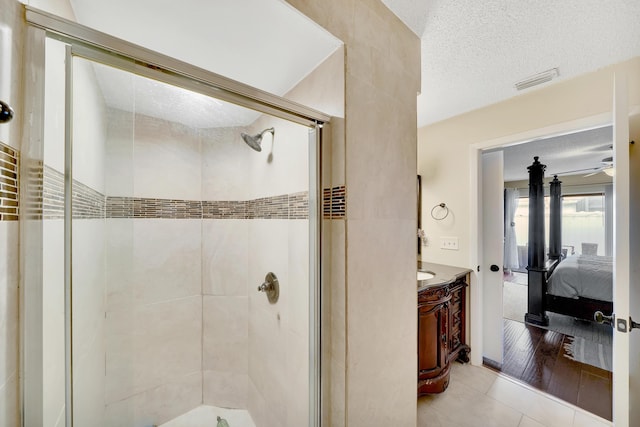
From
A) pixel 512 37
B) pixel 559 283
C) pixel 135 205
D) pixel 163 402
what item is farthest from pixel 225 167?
pixel 559 283

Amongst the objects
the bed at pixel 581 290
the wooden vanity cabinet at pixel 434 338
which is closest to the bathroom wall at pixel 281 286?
the wooden vanity cabinet at pixel 434 338

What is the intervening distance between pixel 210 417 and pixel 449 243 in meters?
2.29

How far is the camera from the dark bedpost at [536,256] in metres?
3.01

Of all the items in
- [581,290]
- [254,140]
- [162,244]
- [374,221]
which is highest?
[254,140]

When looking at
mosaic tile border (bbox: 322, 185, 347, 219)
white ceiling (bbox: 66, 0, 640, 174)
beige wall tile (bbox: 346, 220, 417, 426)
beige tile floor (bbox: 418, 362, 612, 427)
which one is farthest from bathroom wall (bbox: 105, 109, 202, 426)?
beige tile floor (bbox: 418, 362, 612, 427)

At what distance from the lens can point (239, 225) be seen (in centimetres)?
149

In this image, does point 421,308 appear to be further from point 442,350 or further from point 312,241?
point 312,241

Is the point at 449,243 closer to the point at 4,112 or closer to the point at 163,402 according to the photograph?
the point at 163,402

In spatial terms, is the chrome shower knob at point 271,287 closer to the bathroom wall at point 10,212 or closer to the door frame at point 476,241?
the bathroom wall at point 10,212

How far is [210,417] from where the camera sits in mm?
1438

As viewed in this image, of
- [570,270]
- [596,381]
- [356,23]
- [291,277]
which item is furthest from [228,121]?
[570,270]

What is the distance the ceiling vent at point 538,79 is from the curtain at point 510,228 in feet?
16.6

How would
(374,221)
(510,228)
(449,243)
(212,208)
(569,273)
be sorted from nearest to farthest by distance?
(374,221), (212,208), (449,243), (569,273), (510,228)

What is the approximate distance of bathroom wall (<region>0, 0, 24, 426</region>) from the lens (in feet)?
1.44
